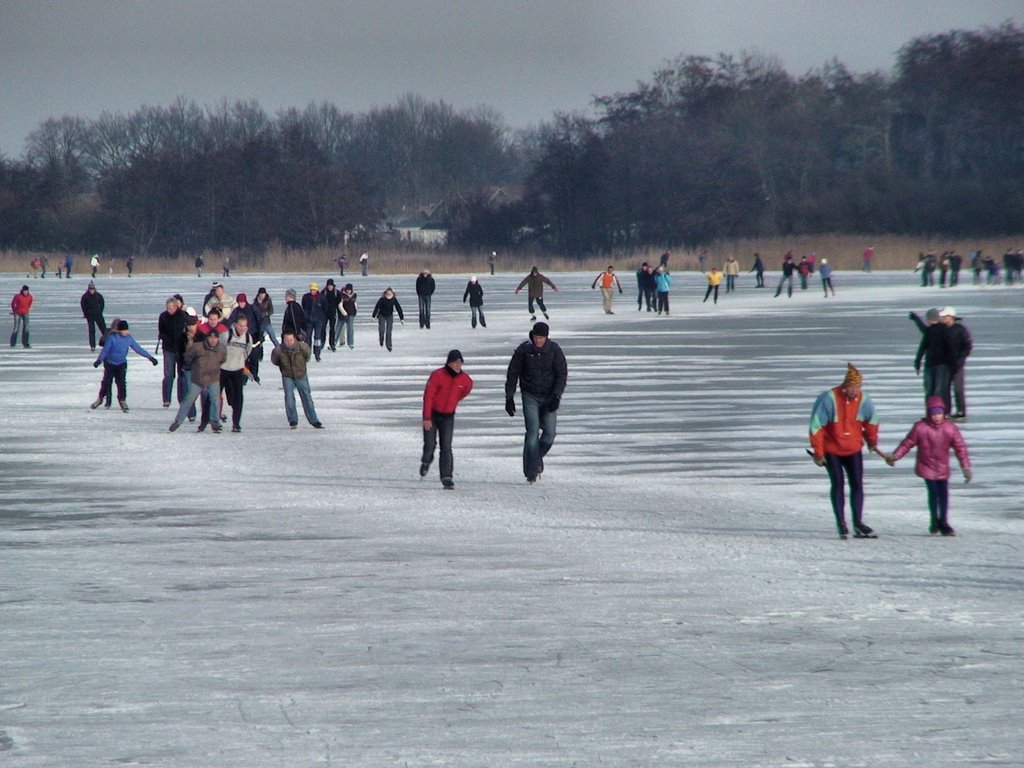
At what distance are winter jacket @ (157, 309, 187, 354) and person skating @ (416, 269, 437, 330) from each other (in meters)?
14.4

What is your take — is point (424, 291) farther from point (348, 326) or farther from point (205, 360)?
point (205, 360)

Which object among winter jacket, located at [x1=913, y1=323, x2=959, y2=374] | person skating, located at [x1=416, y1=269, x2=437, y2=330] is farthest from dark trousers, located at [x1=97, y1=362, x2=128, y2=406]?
person skating, located at [x1=416, y1=269, x2=437, y2=330]

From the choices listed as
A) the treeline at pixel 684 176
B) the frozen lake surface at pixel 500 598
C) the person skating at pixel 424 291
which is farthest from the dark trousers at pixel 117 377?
the treeline at pixel 684 176

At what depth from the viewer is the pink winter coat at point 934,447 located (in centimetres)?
937

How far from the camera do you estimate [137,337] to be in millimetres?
30172

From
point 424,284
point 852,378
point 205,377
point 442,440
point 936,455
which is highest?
point 852,378

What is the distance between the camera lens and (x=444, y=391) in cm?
1209

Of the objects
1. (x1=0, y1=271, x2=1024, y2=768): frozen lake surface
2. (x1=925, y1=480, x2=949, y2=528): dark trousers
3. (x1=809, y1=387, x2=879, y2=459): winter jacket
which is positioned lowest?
(x1=0, y1=271, x2=1024, y2=768): frozen lake surface

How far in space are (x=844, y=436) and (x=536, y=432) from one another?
3175 mm

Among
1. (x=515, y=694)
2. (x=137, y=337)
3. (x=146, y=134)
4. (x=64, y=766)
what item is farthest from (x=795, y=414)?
(x=146, y=134)

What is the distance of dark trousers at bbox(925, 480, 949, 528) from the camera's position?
30.9 feet

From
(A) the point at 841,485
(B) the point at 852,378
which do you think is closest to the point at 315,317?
(A) the point at 841,485

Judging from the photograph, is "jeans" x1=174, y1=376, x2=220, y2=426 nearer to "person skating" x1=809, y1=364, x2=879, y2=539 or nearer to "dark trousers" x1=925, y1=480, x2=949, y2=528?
"person skating" x1=809, y1=364, x2=879, y2=539

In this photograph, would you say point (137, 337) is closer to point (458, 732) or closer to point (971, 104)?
point (458, 732)
